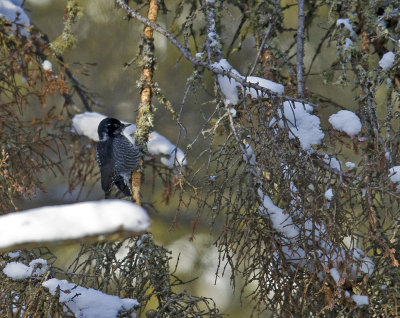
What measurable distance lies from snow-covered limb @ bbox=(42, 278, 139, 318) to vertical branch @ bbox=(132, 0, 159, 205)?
81 cm

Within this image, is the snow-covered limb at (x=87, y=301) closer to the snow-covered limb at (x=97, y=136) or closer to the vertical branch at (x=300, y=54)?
the vertical branch at (x=300, y=54)

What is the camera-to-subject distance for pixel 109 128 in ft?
15.8

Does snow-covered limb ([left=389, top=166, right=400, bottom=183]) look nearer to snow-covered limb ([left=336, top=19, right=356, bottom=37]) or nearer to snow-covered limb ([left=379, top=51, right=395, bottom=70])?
snow-covered limb ([left=379, top=51, right=395, bottom=70])

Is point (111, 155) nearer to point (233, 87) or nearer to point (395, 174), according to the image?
point (233, 87)

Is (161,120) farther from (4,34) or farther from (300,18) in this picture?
(300,18)

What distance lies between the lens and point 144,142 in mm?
3730

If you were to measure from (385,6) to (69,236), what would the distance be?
298 cm

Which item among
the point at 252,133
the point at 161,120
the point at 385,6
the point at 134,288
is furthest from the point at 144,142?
the point at 161,120

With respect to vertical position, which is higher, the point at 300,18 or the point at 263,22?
the point at 263,22

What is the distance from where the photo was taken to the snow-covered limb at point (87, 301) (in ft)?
8.34

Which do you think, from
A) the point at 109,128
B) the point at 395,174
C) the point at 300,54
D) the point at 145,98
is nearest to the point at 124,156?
the point at 109,128

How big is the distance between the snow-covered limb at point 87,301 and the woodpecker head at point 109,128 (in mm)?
2086

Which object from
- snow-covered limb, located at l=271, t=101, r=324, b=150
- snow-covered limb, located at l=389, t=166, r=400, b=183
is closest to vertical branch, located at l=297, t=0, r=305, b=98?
snow-covered limb, located at l=271, t=101, r=324, b=150

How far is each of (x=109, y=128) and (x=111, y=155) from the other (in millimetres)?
202
